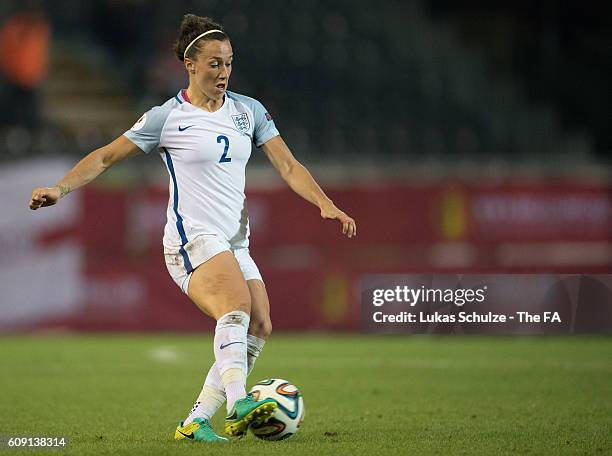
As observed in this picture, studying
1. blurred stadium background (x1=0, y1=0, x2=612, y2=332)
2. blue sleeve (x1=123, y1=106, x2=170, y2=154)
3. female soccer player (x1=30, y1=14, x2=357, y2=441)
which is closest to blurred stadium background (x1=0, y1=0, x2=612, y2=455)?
blurred stadium background (x1=0, y1=0, x2=612, y2=332)

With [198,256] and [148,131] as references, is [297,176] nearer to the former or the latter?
[198,256]

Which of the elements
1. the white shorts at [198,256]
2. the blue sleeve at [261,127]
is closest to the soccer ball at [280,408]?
the white shorts at [198,256]

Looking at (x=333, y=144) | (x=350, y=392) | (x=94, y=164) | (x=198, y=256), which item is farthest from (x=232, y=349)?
(x=333, y=144)

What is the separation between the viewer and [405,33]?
72.1ft

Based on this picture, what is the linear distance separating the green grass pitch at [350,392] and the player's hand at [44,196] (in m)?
1.27

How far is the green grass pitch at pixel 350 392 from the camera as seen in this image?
647 centimetres

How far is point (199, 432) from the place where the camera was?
6.44m

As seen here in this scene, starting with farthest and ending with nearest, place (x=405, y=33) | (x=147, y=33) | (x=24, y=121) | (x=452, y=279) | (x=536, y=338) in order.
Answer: (x=405, y=33)
(x=147, y=33)
(x=24, y=121)
(x=536, y=338)
(x=452, y=279)

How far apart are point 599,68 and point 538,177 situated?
17.0 ft

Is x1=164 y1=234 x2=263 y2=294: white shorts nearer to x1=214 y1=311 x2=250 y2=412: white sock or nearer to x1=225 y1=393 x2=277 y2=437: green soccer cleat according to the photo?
x1=214 y1=311 x2=250 y2=412: white sock

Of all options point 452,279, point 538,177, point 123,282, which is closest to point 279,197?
point 123,282

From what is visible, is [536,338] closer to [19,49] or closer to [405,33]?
[405,33]

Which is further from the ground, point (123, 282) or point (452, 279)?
point (452, 279)

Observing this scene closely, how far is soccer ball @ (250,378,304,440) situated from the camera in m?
6.18
